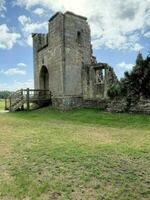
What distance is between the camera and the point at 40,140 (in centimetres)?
1031

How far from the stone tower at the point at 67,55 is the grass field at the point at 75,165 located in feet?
35.7

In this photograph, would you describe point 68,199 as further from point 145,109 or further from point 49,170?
point 145,109

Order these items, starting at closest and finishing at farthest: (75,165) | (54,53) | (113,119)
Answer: (75,165) → (113,119) → (54,53)

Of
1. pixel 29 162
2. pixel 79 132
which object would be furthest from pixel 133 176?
pixel 79 132

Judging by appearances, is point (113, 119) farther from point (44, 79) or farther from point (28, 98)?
point (44, 79)

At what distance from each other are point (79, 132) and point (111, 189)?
700 cm

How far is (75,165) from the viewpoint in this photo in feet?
22.6

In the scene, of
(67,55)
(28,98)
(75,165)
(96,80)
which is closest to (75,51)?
(67,55)

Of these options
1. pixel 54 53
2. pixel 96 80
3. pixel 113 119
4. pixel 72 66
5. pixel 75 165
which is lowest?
pixel 75 165

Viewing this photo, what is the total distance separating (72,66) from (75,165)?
16.8 m

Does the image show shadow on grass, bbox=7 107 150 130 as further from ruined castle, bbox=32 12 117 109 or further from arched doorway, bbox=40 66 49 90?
arched doorway, bbox=40 66 49 90

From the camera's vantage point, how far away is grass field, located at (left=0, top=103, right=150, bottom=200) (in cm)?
529

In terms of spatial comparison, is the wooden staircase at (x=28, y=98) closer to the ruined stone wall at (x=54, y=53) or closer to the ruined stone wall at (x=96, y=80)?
the ruined stone wall at (x=54, y=53)

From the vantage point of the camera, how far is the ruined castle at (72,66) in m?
22.1
